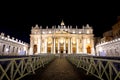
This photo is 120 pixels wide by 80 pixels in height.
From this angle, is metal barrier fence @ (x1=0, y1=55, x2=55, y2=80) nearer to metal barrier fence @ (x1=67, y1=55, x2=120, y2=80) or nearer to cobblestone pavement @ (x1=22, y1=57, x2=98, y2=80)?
cobblestone pavement @ (x1=22, y1=57, x2=98, y2=80)

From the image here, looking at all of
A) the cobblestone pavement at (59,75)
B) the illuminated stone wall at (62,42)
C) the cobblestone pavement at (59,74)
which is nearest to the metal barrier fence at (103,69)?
the cobblestone pavement at (59,75)

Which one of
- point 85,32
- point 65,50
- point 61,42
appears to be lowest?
point 65,50

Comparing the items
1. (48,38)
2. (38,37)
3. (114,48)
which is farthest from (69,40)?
(114,48)

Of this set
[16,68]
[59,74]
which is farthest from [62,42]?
[16,68]

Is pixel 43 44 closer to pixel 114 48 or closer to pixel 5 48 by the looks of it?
pixel 5 48

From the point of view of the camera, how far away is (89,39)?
288ft

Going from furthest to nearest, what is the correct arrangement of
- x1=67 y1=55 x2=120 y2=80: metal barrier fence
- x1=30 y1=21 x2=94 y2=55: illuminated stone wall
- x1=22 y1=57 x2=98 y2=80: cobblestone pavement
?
x1=30 y1=21 x2=94 y2=55: illuminated stone wall
x1=22 y1=57 x2=98 y2=80: cobblestone pavement
x1=67 y1=55 x2=120 y2=80: metal barrier fence

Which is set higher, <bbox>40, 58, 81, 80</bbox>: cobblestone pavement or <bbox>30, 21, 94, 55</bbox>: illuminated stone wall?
<bbox>30, 21, 94, 55</bbox>: illuminated stone wall

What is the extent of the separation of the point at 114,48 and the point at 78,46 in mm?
39121

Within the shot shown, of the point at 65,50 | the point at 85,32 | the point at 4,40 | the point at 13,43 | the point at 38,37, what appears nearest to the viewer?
the point at 4,40

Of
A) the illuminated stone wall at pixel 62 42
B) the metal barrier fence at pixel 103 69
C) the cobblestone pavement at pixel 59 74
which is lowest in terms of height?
the cobblestone pavement at pixel 59 74

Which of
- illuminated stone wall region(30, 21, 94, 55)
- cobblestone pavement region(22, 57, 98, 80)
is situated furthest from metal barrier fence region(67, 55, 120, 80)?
illuminated stone wall region(30, 21, 94, 55)

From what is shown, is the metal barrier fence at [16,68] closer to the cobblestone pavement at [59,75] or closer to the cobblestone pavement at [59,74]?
the cobblestone pavement at [59,75]

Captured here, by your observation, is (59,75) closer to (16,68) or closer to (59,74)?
(59,74)
